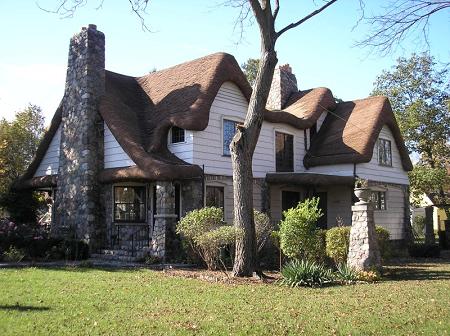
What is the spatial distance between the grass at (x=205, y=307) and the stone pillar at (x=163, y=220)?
304 centimetres

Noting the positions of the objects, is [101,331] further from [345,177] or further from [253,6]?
[345,177]

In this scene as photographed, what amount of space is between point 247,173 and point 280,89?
12834 mm

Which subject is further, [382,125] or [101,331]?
[382,125]

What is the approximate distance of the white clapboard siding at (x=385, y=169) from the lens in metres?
21.1

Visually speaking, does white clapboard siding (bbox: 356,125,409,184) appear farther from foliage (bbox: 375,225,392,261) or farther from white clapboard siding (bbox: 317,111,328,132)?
foliage (bbox: 375,225,392,261)

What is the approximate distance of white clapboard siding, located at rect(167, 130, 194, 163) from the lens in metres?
17.1

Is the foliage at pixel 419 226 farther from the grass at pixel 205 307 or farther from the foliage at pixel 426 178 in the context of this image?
the grass at pixel 205 307

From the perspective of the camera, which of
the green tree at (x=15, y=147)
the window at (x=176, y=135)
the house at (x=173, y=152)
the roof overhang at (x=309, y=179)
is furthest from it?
the green tree at (x=15, y=147)

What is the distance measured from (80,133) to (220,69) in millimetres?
5907

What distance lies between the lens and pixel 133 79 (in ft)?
72.3

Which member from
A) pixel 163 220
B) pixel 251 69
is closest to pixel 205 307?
pixel 163 220

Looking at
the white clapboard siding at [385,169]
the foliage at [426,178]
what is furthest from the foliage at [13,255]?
the foliage at [426,178]

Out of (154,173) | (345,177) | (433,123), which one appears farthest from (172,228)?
(433,123)

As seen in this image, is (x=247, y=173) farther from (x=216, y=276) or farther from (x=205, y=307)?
(x=205, y=307)
